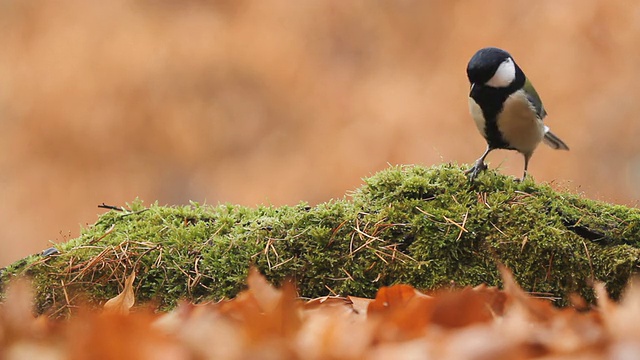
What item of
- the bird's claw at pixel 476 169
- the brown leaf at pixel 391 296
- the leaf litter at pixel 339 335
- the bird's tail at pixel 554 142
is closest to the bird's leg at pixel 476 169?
the bird's claw at pixel 476 169

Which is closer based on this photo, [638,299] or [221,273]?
[638,299]

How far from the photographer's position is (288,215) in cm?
167

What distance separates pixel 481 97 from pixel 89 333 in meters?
1.81

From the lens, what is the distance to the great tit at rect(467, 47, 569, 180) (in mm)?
2119

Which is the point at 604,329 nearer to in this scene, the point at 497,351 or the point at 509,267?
the point at 497,351

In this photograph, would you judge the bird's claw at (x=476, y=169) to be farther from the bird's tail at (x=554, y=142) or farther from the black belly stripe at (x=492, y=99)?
the bird's tail at (x=554, y=142)

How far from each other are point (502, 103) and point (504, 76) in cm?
9

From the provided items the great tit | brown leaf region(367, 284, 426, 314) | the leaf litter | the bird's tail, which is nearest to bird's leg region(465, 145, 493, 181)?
the great tit

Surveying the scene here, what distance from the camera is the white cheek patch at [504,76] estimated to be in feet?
7.00

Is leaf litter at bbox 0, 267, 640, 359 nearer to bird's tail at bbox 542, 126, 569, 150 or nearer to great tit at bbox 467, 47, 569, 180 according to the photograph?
great tit at bbox 467, 47, 569, 180

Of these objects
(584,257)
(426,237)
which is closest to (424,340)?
(426,237)

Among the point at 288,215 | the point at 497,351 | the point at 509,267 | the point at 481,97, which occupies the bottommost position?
the point at 497,351

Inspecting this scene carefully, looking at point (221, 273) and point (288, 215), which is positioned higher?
point (288, 215)

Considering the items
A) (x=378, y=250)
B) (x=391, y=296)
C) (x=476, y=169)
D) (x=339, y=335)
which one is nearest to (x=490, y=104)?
(x=476, y=169)
